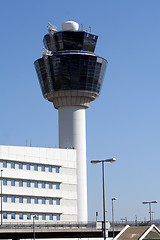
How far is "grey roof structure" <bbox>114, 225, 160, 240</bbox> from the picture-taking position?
37.9 meters

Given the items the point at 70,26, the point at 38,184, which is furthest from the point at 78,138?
the point at 70,26

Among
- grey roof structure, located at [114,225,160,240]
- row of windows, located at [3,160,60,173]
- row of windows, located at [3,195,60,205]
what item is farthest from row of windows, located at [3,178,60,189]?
grey roof structure, located at [114,225,160,240]

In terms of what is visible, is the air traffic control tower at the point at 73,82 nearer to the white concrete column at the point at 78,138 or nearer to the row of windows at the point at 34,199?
the white concrete column at the point at 78,138

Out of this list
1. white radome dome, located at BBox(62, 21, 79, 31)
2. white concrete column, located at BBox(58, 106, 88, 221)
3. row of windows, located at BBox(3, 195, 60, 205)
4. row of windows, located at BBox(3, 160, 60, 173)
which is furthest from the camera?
white radome dome, located at BBox(62, 21, 79, 31)

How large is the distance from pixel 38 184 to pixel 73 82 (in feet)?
80.8

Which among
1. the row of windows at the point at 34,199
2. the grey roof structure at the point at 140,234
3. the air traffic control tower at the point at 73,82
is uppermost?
the air traffic control tower at the point at 73,82

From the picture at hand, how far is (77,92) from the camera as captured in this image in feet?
370

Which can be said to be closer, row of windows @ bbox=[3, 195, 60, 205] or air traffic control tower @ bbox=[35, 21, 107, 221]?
row of windows @ bbox=[3, 195, 60, 205]

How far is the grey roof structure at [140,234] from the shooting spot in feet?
124

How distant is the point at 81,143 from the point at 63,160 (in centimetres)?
789

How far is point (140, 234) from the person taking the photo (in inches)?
1499

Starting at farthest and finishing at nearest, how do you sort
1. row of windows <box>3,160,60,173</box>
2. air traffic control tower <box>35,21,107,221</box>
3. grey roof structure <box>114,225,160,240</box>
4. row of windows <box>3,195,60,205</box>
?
1. air traffic control tower <box>35,21,107,221</box>
2. row of windows <box>3,160,60,173</box>
3. row of windows <box>3,195,60,205</box>
4. grey roof structure <box>114,225,160,240</box>

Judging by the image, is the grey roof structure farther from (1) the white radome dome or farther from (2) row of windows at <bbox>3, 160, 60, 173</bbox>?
(1) the white radome dome

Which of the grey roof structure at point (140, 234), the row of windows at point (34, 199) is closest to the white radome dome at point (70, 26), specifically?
the row of windows at point (34, 199)
